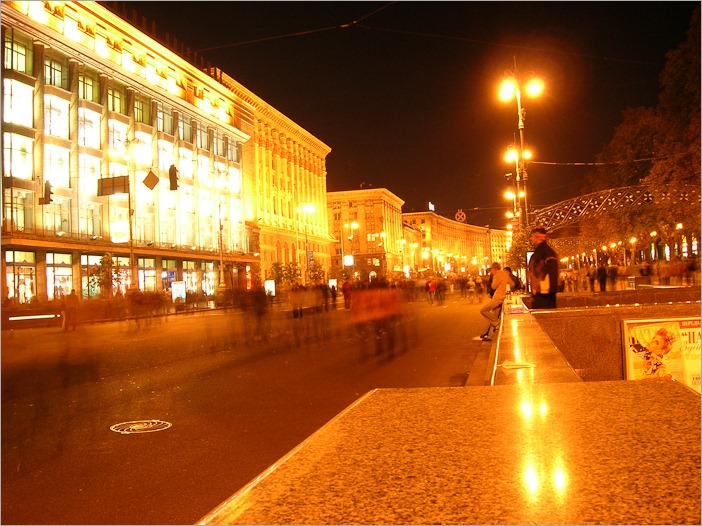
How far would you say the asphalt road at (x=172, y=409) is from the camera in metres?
5.07

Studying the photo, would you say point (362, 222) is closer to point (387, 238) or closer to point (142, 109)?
point (387, 238)

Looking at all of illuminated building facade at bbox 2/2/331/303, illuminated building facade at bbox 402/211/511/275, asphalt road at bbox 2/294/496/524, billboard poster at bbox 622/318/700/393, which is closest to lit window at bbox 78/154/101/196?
illuminated building facade at bbox 2/2/331/303

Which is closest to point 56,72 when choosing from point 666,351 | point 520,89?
point 520,89

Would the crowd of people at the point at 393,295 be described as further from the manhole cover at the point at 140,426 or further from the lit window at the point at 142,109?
the lit window at the point at 142,109

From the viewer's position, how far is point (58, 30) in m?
44.8

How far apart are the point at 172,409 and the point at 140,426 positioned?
1.12 metres

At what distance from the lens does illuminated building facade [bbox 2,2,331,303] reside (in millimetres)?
42125

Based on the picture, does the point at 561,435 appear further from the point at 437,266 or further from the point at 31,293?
the point at 437,266

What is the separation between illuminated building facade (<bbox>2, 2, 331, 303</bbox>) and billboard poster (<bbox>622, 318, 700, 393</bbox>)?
1233 inches

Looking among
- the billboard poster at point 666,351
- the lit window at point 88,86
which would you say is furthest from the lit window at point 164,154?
the billboard poster at point 666,351

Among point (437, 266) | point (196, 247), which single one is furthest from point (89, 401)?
point (437, 266)

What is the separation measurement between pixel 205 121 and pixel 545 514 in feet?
227

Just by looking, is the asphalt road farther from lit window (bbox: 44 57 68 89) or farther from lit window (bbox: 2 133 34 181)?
lit window (bbox: 44 57 68 89)

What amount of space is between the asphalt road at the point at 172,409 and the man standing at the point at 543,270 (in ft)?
6.05
